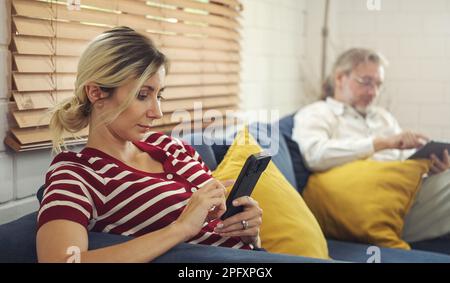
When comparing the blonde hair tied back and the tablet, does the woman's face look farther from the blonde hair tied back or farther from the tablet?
the tablet

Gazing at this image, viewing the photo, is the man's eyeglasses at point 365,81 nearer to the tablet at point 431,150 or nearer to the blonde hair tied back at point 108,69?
the tablet at point 431,150

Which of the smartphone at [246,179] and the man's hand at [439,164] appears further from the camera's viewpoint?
the man's hand at [439,164]

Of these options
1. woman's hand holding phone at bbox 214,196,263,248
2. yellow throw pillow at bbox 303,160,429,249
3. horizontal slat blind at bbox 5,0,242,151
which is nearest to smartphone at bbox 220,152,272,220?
woman's hand holding phone at bbox 214,196,263,248

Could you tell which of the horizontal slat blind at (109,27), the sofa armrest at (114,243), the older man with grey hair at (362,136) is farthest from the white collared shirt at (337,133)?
the sofa armrest at (114,243)

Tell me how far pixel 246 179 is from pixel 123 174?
0.23 m

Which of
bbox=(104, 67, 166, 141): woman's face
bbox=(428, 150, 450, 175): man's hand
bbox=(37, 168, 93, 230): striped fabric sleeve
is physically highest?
bbox=(104, 67, 166, 141): woman's face

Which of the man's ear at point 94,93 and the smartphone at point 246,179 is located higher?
the man's ear at point 94,93

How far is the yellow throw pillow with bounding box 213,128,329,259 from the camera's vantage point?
152cm

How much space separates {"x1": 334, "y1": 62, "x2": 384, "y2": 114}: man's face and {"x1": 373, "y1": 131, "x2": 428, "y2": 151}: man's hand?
11.3 inches

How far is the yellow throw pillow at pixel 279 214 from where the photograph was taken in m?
1.52

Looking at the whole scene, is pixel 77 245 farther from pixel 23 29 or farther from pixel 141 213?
pixel 23 29

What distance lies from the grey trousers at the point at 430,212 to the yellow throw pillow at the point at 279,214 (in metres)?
0.50

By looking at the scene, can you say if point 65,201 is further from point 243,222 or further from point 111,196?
point 243,222

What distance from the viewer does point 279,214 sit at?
1558mm
